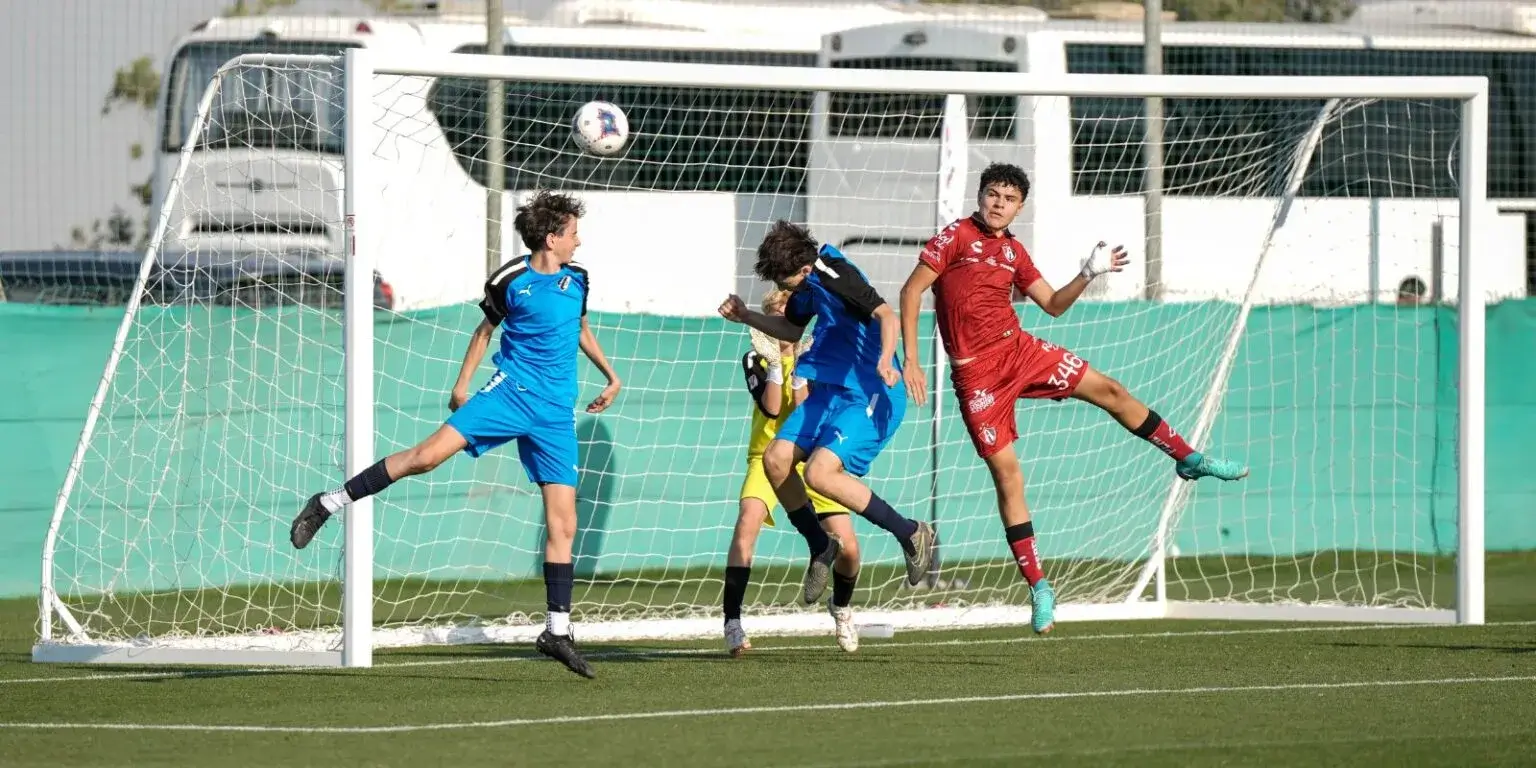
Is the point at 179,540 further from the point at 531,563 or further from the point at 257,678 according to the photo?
the point at 257,678

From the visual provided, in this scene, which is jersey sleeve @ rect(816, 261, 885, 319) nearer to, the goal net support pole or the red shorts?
the red shorts

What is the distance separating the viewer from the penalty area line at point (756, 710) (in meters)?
7.37

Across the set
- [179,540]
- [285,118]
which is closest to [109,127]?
[285,118]

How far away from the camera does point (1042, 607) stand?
9234 millimetres

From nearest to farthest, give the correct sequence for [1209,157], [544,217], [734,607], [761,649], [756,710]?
1. [756,710]
2. [544,217]
3. [734,607]
4. [761,649]
5. [1209,157]

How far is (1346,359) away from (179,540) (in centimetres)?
888

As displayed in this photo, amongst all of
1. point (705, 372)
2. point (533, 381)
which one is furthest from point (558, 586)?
point (705, 372)

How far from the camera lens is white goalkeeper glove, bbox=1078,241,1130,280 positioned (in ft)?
30.1

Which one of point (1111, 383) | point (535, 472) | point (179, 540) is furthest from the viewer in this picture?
point (179, 540)

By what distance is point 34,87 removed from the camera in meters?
14.9

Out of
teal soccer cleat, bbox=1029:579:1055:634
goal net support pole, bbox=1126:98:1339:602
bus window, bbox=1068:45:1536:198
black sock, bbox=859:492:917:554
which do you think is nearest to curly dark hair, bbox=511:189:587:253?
black sock, bbox=859:492:917:554

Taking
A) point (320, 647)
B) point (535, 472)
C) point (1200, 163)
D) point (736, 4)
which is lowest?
point (320, 647)

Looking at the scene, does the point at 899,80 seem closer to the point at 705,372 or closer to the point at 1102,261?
the point at 1102,261

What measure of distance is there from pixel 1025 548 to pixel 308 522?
Answer: 3249 mm
